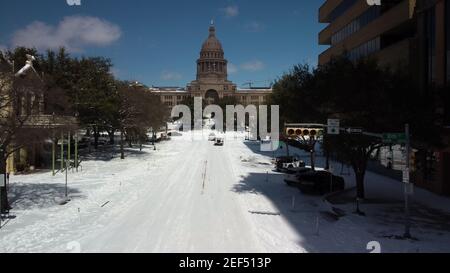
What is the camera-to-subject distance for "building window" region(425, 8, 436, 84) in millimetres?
29625

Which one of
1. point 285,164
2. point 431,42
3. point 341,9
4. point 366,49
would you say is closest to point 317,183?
point 285,164

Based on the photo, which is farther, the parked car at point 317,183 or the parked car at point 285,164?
the parked car at point 285,164

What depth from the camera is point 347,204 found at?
23766 millimetres

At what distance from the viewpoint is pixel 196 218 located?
755 inches

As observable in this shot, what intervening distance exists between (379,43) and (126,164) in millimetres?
26728

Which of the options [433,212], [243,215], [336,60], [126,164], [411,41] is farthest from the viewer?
[126,164]

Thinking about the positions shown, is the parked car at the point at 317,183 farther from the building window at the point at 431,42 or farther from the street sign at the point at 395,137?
the building window at the point at 431,42

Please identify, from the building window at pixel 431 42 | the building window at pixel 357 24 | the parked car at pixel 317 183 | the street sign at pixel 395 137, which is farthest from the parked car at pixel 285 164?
the street sign at pixel 395 137

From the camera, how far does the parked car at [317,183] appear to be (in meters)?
26.9

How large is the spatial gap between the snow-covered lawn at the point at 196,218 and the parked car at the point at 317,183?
583 millimetres

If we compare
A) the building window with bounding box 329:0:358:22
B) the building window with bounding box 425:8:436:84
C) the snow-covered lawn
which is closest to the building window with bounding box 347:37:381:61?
the building window with bounding box 329:0:358:22
